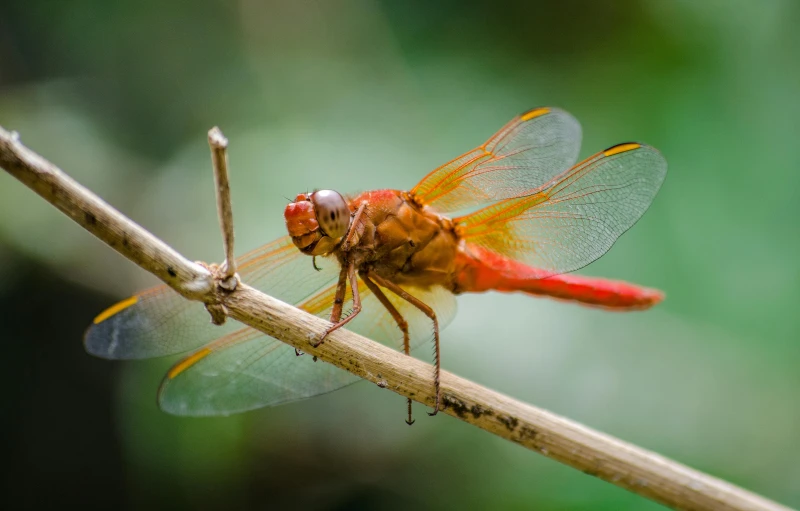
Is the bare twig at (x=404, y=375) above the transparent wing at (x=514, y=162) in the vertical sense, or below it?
below

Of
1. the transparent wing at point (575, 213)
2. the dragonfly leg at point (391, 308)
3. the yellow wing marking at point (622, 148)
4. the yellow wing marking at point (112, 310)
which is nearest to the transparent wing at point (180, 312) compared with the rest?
the yellow wing marking at point (112, 310)

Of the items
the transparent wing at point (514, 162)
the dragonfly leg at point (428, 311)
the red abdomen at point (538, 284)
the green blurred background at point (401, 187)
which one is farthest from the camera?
the green blurred background at point (401, 187)

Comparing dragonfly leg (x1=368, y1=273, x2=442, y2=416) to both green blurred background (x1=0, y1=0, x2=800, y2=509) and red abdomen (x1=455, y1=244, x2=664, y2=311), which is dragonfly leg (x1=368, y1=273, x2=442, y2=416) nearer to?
red abdomen (x1=455, y1=244, x2=664, y2=311)

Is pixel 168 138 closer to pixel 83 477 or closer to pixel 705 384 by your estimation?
pixel 83 477

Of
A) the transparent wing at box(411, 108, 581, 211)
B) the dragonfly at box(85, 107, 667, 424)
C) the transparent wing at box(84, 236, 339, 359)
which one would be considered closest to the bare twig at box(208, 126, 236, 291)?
the dragonfly at box(85, 107, 667, 424)

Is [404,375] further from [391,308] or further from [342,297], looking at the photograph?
[391,308]

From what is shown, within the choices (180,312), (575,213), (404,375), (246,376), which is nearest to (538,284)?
(575,213)

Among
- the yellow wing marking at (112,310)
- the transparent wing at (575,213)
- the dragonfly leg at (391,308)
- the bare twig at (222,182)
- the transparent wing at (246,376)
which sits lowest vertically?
the transparent wing at (246,376)

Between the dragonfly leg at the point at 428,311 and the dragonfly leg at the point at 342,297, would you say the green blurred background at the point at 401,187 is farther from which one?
the dragonfly leg at the point at 342,297
